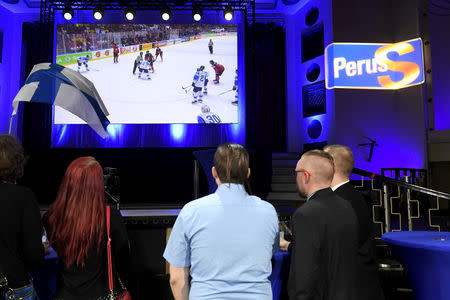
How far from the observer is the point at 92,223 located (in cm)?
165

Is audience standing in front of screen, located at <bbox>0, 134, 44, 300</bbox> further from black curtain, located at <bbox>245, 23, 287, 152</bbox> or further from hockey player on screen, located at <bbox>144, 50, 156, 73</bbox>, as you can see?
black curtain, located at <bbox>245, 23, 287, 152</bbox>

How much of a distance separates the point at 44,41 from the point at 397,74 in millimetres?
8637

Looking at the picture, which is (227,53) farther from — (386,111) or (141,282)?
(141,282)

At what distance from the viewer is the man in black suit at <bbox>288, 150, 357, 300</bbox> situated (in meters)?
1.57

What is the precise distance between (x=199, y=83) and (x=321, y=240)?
25.2 ft

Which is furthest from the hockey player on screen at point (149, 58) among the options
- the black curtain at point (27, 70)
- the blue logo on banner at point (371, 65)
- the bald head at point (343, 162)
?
the bald head at point (343, 162)

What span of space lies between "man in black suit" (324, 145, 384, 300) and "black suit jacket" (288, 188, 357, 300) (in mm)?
158

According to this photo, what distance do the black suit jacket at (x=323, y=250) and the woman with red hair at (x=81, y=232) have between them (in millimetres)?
866

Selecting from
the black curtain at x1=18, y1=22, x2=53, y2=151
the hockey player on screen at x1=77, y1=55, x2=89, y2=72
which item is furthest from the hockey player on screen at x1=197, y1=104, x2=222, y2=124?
the black curtain at x1=18, y1=22, x2=53, y2=151

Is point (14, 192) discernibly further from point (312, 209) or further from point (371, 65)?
point (371, 65)

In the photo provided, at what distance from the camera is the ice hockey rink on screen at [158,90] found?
885 centimetres

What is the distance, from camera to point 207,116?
891 centimetres

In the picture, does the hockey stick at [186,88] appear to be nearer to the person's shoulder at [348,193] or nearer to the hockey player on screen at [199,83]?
the hockey player on screen at [199,83]

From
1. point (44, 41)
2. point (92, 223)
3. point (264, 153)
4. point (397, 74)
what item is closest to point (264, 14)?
point (397, 74)
